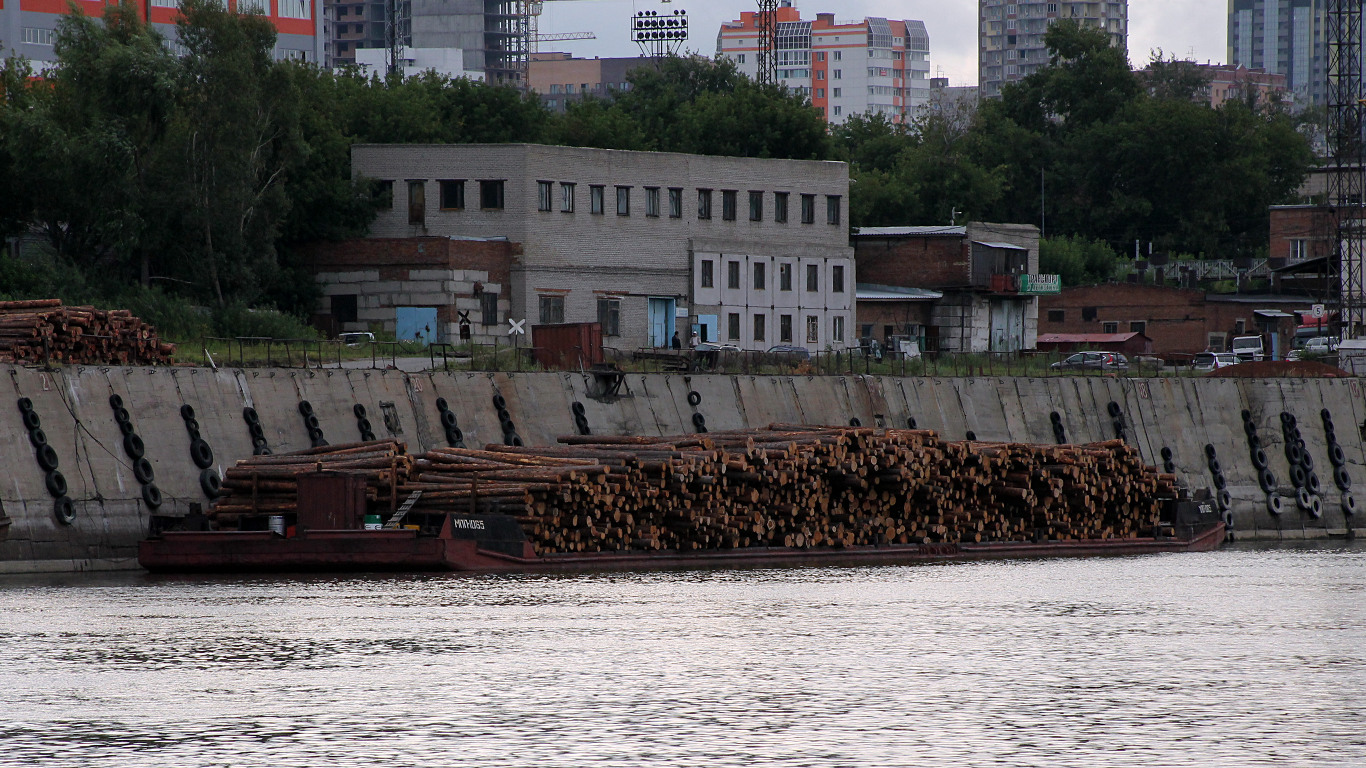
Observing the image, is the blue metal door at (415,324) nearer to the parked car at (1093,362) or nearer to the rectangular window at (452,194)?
the rectangular window at (452,194)

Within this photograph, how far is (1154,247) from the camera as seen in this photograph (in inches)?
4685

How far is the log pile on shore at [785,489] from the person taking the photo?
3591 cm

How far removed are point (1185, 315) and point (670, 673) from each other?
2977 inches

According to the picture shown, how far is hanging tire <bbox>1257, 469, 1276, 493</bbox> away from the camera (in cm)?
5388

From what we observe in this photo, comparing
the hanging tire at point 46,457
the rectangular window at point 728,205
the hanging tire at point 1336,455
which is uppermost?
the rectangular window at point 728,205

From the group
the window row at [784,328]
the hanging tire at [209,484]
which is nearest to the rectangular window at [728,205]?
the window row at [784,328]

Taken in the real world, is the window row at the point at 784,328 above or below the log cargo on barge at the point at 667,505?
above

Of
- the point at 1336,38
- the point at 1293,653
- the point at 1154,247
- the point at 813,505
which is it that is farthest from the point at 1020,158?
the point at 1293,653

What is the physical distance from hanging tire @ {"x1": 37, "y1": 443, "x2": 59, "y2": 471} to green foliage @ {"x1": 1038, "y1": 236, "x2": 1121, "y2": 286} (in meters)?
74.9

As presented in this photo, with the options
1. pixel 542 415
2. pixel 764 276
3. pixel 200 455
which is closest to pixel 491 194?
pixel 764 276

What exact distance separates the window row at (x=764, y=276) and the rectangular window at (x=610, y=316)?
3.89 metres

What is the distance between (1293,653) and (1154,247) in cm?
9728

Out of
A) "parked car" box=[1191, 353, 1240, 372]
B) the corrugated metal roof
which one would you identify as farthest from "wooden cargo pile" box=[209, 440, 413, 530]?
the corrugated metal roof

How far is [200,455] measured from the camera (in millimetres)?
37469
